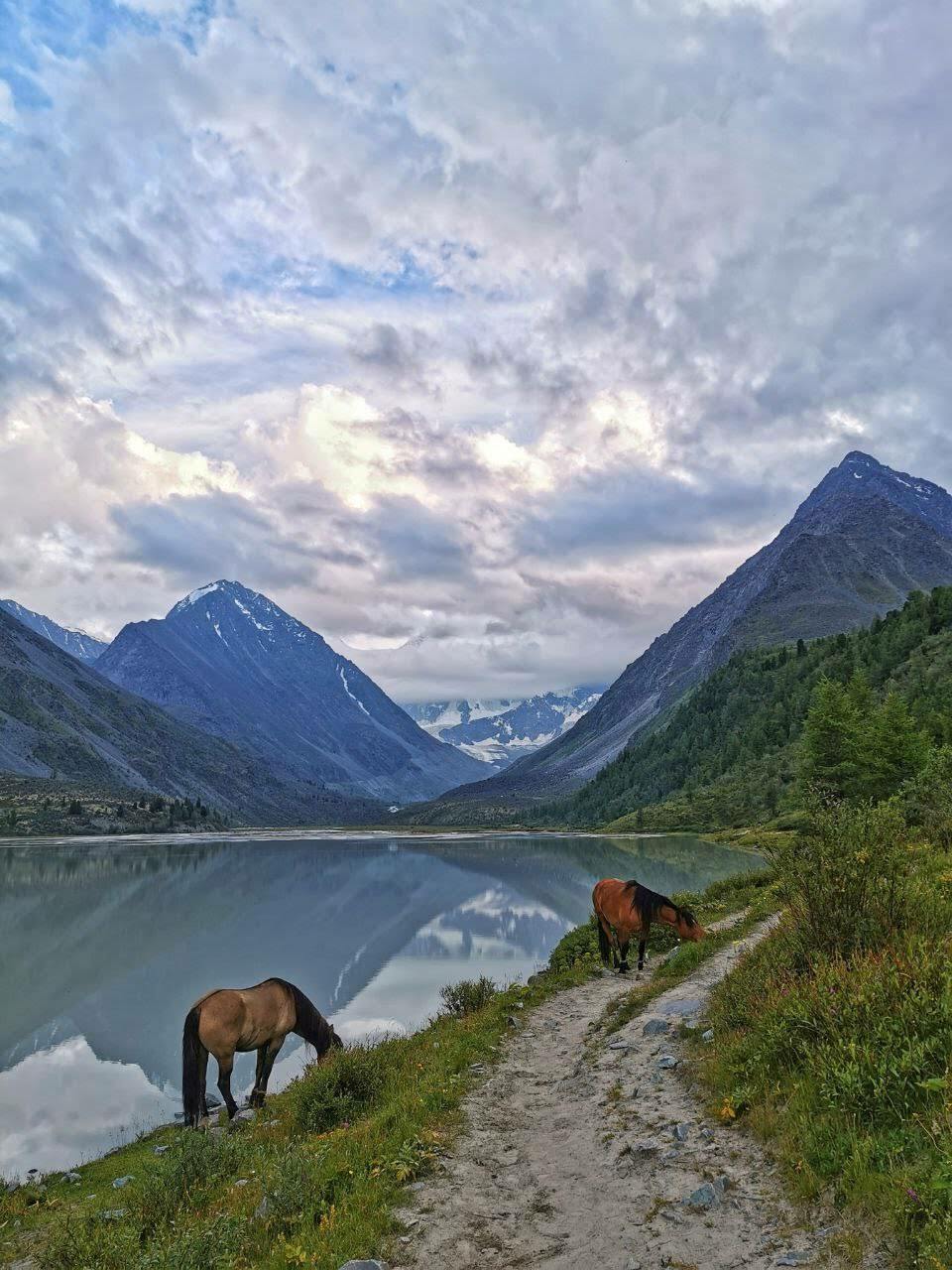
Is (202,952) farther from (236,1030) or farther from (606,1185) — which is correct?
(606,1185)

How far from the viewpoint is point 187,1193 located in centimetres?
1266

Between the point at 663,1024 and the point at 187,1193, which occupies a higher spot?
the point at 663,1024

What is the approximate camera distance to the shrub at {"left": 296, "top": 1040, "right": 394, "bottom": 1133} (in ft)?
50.6

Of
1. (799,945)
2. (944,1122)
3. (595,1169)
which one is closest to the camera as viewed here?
(944,1122)

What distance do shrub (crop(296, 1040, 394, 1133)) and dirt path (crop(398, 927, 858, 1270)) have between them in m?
2.69

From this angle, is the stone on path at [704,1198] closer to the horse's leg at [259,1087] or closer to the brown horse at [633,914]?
the horse's leg at [259,1087]

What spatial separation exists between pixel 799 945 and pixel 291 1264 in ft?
31.5

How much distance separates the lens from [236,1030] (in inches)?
741

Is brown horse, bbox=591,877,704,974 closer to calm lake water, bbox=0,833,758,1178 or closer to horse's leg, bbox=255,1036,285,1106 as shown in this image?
calm lake water, bbox=0,833,758,1178

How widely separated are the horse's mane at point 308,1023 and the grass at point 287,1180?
163cm

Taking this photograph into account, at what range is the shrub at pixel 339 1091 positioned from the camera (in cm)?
1541

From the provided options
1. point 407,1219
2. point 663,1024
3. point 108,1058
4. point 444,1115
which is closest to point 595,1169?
point 407,1219

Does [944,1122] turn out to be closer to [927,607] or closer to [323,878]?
[323,878]

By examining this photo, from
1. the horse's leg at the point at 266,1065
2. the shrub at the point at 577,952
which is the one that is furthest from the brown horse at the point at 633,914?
the horse's leg at the point at 266,1065
